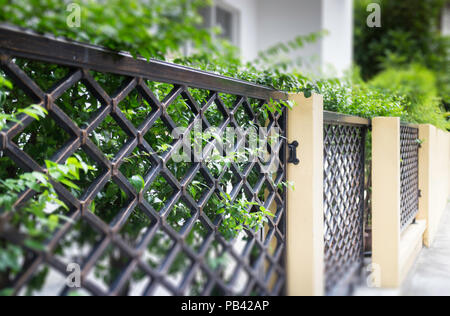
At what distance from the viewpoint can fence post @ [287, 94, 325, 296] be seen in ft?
6.70

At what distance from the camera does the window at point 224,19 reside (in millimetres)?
6555

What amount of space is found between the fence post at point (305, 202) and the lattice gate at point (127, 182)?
63 millimetres

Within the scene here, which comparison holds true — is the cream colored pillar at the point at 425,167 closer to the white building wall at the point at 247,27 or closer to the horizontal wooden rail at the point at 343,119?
the horizontal wooden rail at the point at 343,119

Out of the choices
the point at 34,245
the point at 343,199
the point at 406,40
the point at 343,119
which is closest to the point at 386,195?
the point at 343,199

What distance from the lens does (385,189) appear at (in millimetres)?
3104

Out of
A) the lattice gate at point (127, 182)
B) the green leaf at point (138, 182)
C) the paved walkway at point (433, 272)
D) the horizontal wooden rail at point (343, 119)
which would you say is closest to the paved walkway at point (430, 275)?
the paved walkway at point (433, 272)

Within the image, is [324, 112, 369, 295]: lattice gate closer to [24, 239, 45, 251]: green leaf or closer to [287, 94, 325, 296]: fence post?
[287, 94, 325, 296]: fence post

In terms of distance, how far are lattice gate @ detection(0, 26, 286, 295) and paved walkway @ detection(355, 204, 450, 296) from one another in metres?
0.63

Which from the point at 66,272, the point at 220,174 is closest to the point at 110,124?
the point at 220,174

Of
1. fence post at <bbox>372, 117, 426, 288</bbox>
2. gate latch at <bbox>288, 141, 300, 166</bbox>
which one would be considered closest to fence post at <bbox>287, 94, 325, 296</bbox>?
gate latch at <bbox>288, 141, 300, 166</bbox>

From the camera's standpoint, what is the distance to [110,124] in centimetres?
177

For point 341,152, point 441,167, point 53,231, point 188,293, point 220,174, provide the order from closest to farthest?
1. point 53,231
2. point 188,293
3. point 220,174
4. point 341,152
5. point 441,167

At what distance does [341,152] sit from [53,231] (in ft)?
6.94

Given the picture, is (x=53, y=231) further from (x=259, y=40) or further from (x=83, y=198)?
(x=259, y=40)
